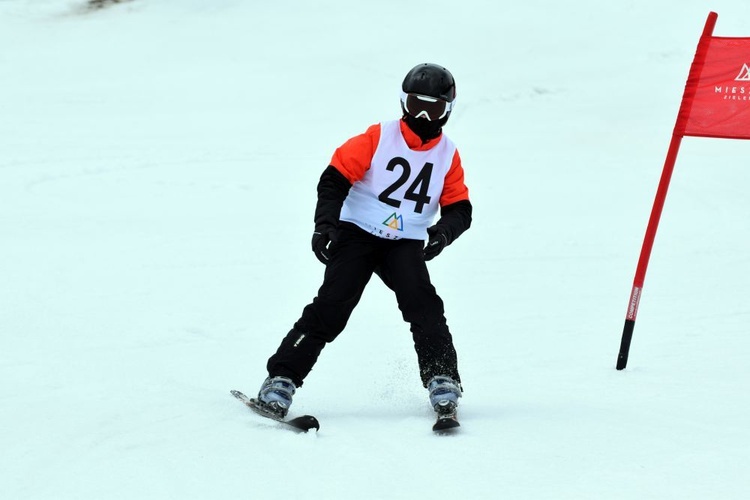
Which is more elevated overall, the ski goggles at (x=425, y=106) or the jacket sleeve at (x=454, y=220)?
the ski goggles at (x=425, y=106)

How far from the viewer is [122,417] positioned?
4219 millimetres

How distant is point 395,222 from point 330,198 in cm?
33

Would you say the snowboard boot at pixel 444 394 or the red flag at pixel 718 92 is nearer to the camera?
the snowboard boot at pixel 444 394

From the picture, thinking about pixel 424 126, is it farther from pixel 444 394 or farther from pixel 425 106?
pixel 444 394

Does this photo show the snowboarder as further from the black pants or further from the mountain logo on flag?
the mountain logo on flag

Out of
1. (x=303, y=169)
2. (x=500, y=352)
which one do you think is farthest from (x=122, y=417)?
(x=303, y=169)

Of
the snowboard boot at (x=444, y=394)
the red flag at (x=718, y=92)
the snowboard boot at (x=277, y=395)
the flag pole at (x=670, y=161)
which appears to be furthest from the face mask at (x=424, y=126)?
the red flag at (x=718, y=92)

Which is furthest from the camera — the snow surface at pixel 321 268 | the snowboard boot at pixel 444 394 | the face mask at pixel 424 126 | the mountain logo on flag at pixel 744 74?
the mountain logo on flag at pixel 744 74

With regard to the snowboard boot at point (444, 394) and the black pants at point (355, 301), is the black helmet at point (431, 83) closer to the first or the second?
the black pants at point (355, 301)

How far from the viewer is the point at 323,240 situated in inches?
→ 170

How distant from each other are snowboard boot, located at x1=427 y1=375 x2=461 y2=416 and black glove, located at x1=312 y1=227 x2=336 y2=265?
28.9 inches

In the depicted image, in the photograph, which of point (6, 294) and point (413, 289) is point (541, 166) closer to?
point (6, 294)

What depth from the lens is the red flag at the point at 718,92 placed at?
5172 millimetres

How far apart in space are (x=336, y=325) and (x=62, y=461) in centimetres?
137
